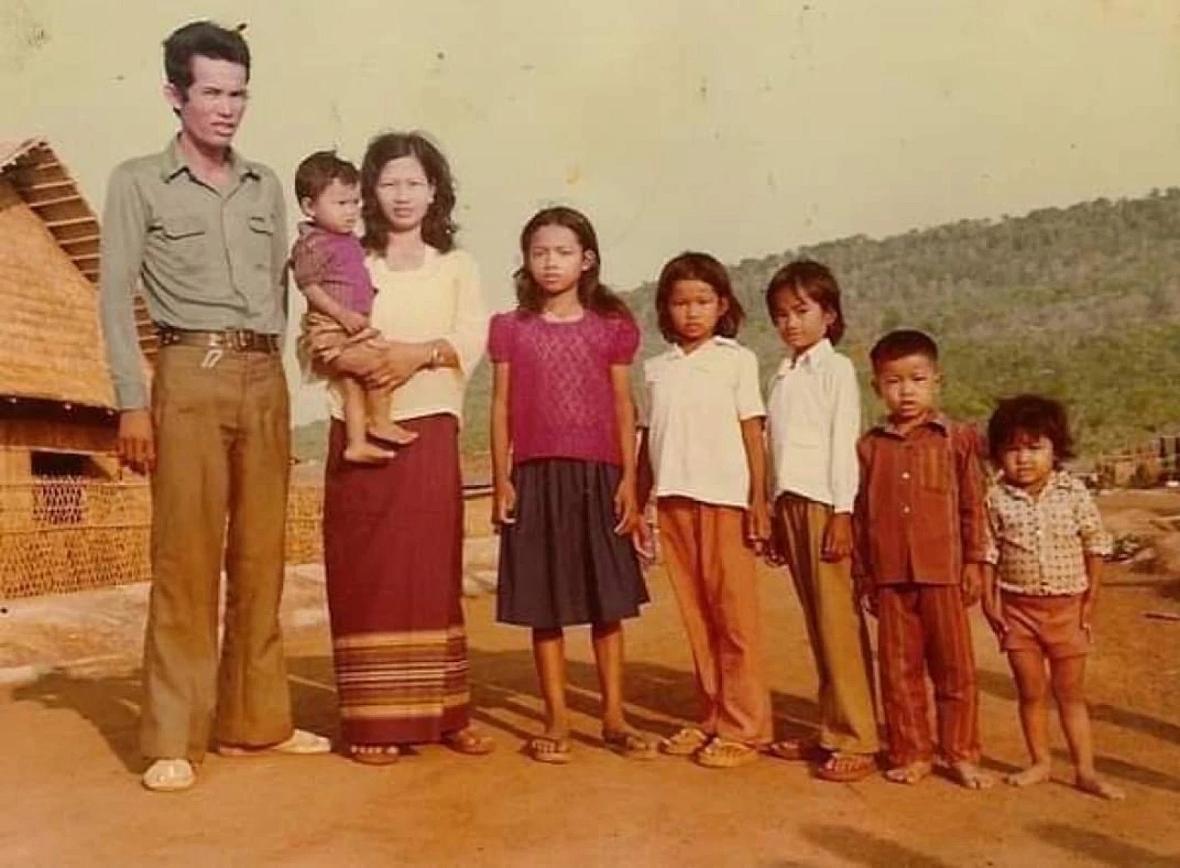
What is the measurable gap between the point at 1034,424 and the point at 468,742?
186 centimetres

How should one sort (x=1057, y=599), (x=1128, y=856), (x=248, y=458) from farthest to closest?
1. (x=248, y=458)
2. (x=1057, y=599)
3. (x=1128, y=856)

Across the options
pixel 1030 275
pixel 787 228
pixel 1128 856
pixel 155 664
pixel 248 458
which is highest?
pixel 1030 275

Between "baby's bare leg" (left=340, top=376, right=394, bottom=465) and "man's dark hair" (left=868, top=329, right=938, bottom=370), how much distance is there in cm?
142

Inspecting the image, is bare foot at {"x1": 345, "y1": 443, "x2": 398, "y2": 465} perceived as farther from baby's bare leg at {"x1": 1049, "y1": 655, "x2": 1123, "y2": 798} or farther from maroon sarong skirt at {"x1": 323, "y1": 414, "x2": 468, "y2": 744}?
baby's bare leg at {"x1": 1049, "y1": 655, "x2": 1123, "y2": 798}

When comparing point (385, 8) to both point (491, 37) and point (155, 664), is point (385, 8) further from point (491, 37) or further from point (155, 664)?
point (155, 664)

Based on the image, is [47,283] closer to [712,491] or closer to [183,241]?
[183,241]

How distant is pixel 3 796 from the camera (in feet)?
12.0

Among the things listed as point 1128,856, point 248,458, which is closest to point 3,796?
point 248,458

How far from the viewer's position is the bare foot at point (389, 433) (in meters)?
3.84

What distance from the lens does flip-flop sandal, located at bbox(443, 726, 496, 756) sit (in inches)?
155

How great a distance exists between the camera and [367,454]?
383 centimetres

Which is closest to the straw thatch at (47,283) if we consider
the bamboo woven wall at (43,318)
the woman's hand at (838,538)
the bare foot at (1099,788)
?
the bamboo woven wall at (43,318)

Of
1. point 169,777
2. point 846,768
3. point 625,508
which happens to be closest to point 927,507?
point 846,768

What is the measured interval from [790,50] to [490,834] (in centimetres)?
418
